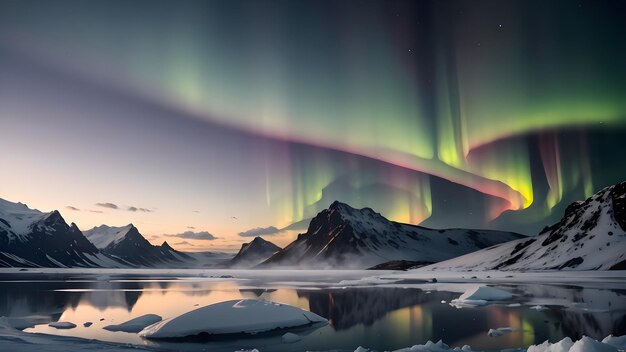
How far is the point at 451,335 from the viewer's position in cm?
3158

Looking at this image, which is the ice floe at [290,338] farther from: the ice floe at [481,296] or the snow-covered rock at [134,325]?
the ice floe at [481,296]

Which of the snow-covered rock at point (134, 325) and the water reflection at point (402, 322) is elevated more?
the snow-covered rock at point (134, 325)

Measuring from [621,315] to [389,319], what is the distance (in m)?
18.1

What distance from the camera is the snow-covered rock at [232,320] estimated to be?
104 feet

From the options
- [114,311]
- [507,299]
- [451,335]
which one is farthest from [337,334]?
[507,299]

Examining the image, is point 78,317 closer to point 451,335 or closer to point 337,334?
point 337,334

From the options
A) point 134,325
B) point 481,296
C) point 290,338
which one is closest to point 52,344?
point 134,325

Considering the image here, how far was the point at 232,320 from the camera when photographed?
33.1 metres

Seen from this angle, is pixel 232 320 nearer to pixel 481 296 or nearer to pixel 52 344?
pixel 52 344

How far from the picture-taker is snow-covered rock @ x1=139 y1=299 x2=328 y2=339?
104 ft

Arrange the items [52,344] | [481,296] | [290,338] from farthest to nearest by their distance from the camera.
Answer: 1. [481,296]
2. [290,338]
3. [52,344]

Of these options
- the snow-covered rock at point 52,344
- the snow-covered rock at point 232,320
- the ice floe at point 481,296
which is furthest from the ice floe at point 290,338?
the ice floe at point 481,296

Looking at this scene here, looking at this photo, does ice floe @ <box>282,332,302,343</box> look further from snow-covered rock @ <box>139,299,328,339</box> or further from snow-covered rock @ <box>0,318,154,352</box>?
snow-covered rock @ <box>0,318,154,352</box>

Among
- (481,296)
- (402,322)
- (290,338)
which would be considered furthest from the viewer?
(481,296)
